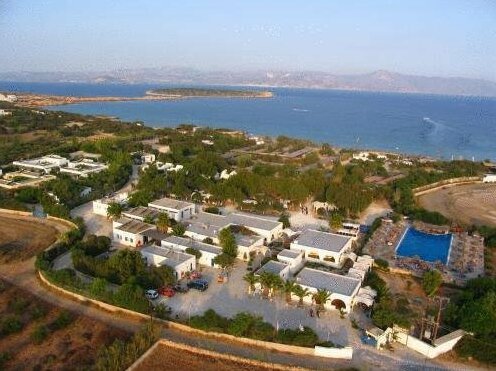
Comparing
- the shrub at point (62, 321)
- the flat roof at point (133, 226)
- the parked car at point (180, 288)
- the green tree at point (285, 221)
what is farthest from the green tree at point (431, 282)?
the shrub at point (62, 321)

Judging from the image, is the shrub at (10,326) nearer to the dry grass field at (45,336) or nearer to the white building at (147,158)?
the dry grass field at (45,336)

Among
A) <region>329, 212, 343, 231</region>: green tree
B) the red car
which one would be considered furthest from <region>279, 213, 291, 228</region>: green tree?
the red car

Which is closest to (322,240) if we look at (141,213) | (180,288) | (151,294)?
(180,288)

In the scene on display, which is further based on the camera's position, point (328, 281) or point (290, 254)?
point (290, 254)

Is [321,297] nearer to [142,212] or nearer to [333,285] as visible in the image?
[333,285]

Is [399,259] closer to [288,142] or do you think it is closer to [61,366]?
[61,366]

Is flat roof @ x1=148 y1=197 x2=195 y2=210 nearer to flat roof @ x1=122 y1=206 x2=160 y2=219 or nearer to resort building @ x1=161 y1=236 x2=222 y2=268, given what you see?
flat roof @ x1=122 y1=206 x2=160 y2=219

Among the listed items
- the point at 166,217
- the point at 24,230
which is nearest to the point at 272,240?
the point at 166,217
